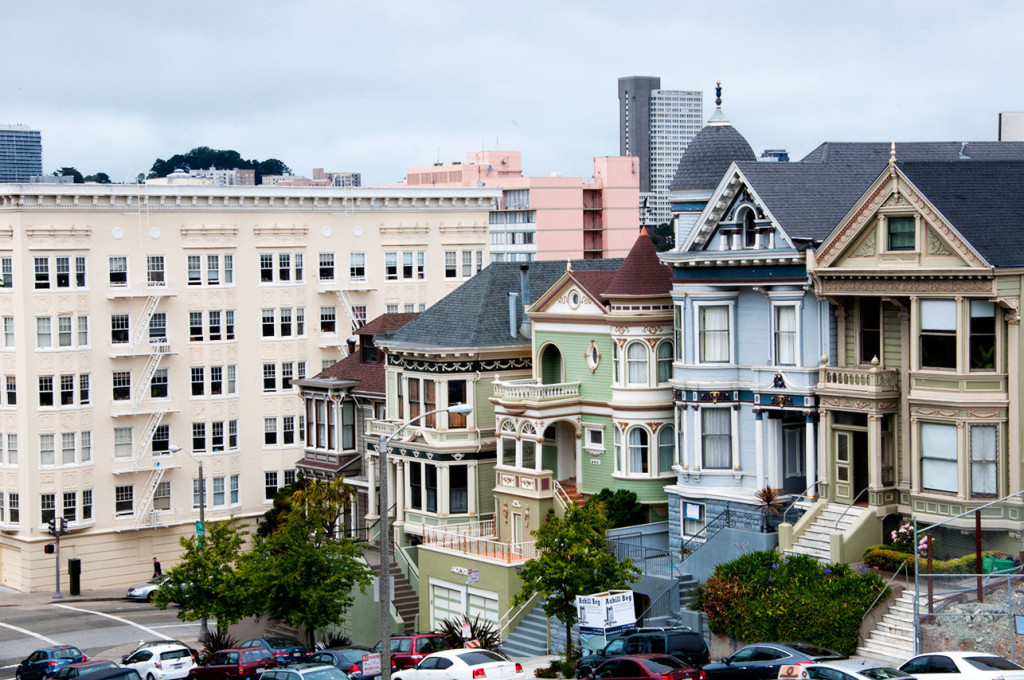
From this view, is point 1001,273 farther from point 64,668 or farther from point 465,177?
point 465,177

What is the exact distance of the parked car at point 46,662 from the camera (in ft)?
158

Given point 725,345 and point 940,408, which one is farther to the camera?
point 725,345

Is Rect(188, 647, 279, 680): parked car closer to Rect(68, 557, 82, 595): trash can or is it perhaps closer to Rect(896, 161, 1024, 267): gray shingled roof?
Rect(896, 161, 1024, 267): gray shingled roof

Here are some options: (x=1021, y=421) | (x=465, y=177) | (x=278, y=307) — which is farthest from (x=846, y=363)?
(x=465, y=177)

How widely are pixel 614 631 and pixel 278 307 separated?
37422 mm

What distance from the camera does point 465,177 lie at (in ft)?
497

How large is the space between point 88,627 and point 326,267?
22924mm

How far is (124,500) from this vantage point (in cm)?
7062

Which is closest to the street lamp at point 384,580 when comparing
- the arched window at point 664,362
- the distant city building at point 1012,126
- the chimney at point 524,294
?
the arched window at point 664,362

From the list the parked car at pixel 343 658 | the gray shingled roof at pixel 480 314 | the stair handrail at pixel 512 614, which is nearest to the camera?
the parked car at pixel 343 658

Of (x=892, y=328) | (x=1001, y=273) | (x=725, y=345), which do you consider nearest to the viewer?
(x=1001, y=273)

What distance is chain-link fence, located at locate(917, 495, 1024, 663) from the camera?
35.9 meters

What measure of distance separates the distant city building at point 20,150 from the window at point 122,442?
77947 millimetres

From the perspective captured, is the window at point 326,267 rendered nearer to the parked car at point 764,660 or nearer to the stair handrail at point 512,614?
the stair handrail at point 512,614
